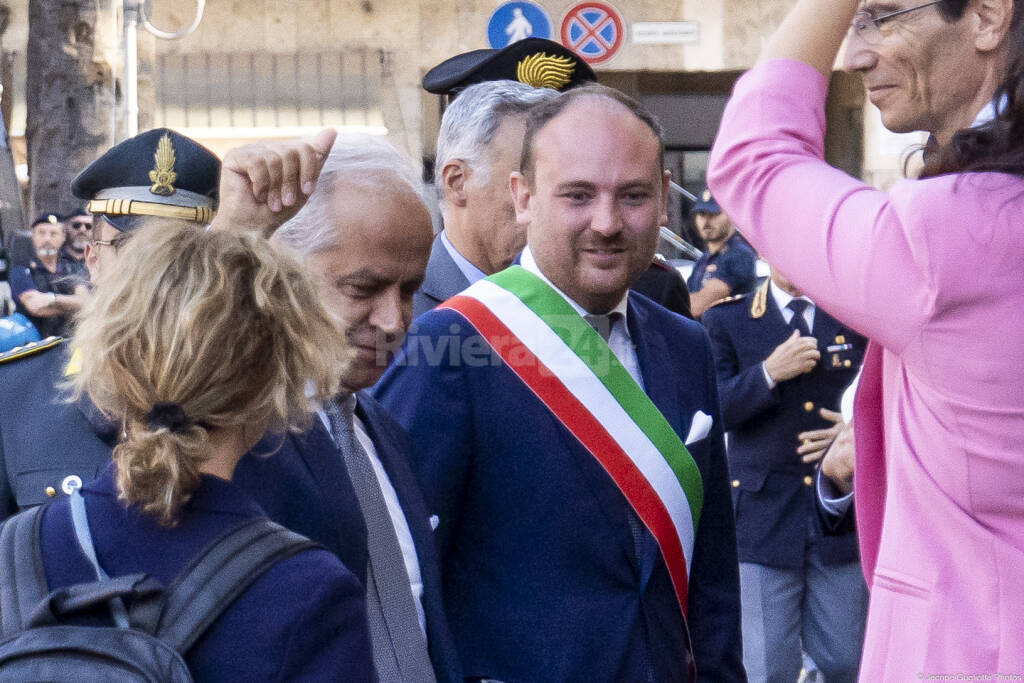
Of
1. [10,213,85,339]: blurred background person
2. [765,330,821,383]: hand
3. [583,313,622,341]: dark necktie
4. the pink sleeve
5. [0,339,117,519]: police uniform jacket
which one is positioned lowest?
[10,213,85,339]: blurred background person

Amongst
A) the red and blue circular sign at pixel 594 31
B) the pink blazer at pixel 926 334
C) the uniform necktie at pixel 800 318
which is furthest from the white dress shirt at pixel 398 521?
the red and blue circular sign at pixel 594 31

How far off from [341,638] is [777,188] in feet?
2.62

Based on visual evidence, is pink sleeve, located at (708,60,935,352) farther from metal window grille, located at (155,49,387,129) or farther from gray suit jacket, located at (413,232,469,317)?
metal window grille, located at (155,49,387,129)

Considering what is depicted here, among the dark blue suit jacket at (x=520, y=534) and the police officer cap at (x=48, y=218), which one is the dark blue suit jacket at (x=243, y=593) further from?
the police officer cap at (x=48, y=218)

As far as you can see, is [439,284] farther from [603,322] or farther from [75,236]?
[75,236]

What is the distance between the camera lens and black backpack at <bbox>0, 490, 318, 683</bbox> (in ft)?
5.11

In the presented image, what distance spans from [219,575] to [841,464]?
164cm

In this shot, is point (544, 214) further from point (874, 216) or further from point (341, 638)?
point (341, 638)

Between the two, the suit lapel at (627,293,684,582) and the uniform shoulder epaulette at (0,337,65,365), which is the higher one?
the uniform shoulder epaulette at (0,337,65,365)

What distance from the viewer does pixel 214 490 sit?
1750 millimetres

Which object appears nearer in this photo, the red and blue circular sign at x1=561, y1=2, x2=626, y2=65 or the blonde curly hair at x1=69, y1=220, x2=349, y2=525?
the blonde curly hair at x1=69, y1=220, x2=349, y2=525

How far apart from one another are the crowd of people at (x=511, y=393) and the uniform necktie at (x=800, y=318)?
2150mm

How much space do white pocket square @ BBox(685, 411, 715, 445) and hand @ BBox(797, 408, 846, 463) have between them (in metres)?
2.30

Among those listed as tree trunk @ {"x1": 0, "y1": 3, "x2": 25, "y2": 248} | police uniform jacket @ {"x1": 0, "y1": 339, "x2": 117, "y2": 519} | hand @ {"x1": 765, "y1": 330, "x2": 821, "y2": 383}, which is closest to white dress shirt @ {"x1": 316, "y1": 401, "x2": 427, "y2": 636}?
police uniform jacket @ {"x1": 0, "y1": 339, "x2": 117, "y2": 519}
